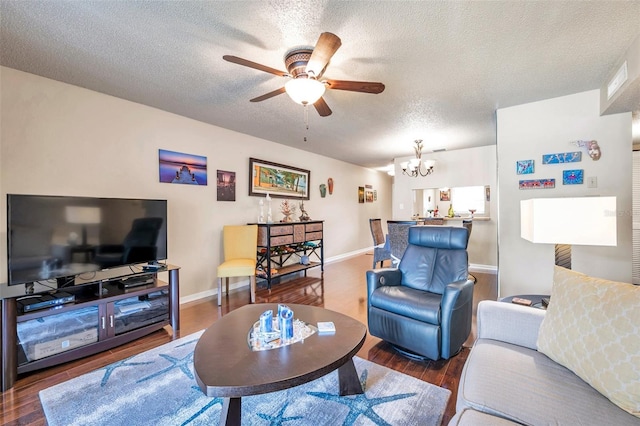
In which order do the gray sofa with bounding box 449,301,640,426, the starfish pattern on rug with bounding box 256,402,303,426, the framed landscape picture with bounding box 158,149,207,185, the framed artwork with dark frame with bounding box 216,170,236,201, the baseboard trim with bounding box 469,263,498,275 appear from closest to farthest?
the gray sofa with bounding box 449,301,640,426 → the starfish pattern on rug with bounding box 256,402,303,426 → the framed landscape picture with bounding box 158,149,207,185 → the framed artwork with dark frame with bounding box 216,170,236,201 → the baseboard trim with bounding box 469,263,498,275

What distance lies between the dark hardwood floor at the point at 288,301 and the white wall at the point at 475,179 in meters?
0.68

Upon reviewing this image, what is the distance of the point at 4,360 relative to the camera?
69.9 inches

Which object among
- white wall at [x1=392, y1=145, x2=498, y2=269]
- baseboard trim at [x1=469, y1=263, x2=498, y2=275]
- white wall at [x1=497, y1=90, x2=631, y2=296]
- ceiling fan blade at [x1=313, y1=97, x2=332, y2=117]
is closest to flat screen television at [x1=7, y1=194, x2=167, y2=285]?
ceiling fan blade at [x1=313, y1=97, x2=332, y2=117]

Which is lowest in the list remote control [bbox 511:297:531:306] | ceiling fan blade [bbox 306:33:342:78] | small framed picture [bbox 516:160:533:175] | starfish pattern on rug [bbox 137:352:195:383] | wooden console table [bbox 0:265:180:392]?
starfish pattern on rug [bbox 137:352:195:383]

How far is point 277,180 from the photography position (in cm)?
476

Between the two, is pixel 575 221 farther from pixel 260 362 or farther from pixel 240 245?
pixel 240 245

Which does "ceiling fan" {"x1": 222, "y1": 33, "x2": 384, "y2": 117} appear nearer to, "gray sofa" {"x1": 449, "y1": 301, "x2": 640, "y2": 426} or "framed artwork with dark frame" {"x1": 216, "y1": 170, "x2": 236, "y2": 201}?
"gray sofa" {"x1": 449, "y1": 301, "x2": 640, "y2": 426}

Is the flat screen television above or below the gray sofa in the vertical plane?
above

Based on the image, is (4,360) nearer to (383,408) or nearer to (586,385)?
(383,408)

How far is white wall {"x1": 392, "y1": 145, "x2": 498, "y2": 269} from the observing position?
508 cm

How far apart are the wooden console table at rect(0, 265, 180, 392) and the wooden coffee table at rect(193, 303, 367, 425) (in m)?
1.17

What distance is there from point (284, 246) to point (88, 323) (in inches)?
112

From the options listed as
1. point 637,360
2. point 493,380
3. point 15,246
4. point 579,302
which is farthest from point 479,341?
point 15,246

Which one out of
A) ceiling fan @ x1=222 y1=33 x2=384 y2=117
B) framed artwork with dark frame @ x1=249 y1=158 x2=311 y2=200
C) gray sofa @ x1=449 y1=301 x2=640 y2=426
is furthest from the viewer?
framed artwork with dark frame @ x1=249 y1=158 x2=311 y2=200
